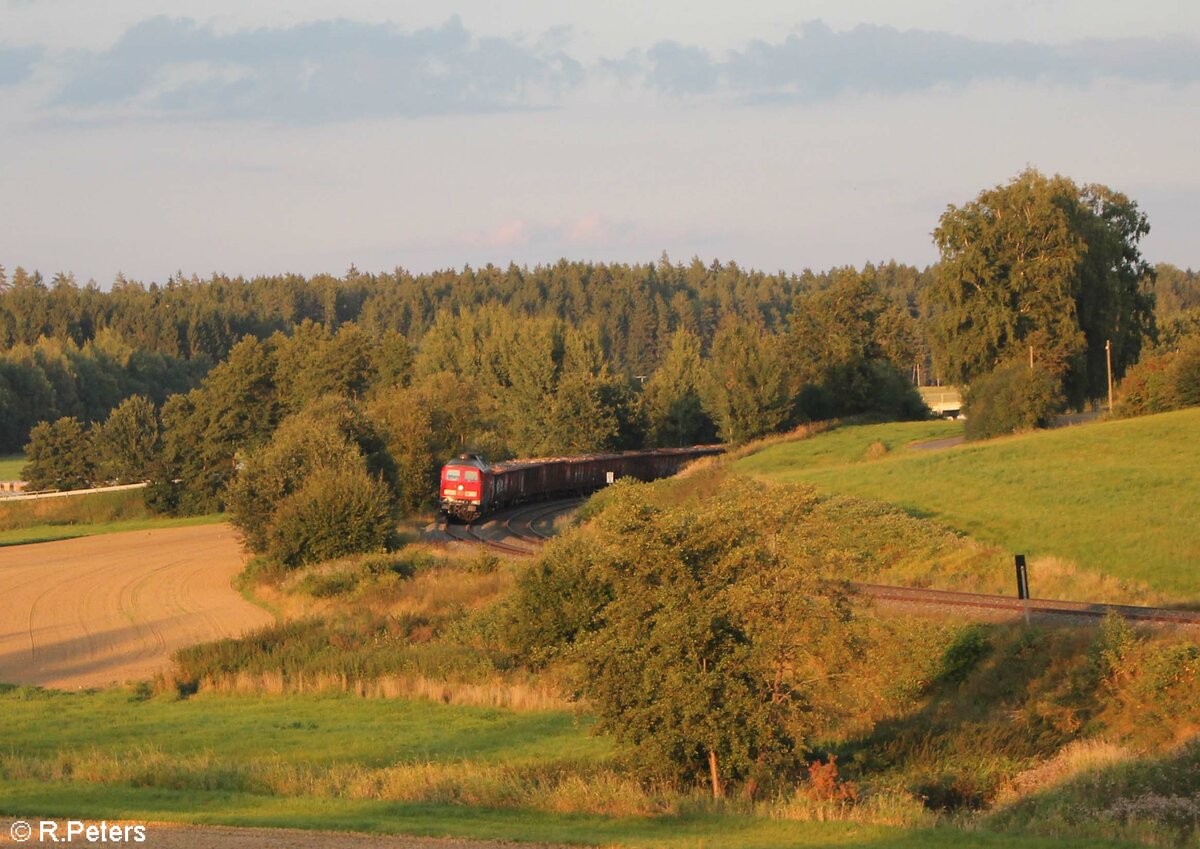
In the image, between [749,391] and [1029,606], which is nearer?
[1029,606]

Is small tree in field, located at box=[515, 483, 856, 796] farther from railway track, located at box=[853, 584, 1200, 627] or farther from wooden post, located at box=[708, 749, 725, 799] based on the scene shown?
railway track, located at box=[853, 584, 1200, 627]

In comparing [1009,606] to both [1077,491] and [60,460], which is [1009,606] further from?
[60,460]

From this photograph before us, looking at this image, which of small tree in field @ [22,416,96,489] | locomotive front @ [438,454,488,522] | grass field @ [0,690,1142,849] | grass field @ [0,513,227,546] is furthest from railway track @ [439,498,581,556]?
small tree in field @ [22,416,96,489]

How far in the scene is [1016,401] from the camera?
68.1 metres

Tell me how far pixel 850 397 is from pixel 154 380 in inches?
3663

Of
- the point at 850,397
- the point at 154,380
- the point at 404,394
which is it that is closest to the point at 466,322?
the point at 154,380

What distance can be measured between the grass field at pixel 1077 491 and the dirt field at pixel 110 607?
2389 centimetres

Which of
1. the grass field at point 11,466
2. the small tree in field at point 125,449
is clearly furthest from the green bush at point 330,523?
the grass field at point 11,466

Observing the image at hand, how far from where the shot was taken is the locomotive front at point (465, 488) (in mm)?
59062

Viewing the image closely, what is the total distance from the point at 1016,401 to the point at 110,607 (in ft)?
152

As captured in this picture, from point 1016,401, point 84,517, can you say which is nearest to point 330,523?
point 1016,401

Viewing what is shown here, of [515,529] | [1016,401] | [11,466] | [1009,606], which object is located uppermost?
[1016,401]

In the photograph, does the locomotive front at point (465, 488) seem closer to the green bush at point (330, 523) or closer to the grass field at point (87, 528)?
the green bush at point (330, 523)

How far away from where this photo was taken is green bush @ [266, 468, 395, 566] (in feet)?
159
